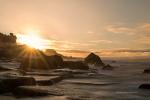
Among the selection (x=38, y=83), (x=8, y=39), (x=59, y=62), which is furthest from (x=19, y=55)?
(x=38, y=83)

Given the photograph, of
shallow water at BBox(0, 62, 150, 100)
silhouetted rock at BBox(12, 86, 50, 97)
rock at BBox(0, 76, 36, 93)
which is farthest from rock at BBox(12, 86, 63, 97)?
shallow water at BBox(0, 62, 150, 100)

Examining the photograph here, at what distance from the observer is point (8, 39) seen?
349ft

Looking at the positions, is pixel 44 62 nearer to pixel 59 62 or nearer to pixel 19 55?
pixel 59 62

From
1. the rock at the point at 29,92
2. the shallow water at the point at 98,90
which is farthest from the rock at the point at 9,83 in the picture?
the shallow water at the point at 98,90

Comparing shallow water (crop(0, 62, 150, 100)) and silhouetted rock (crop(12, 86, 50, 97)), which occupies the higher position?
silhouetted rock (crop(12, 86, 50, 97))

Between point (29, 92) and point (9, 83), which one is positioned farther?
point (9, 83)

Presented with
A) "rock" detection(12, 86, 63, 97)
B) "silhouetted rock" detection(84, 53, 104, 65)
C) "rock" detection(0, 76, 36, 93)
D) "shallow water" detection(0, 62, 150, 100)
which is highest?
"silhouetted rock" detection(84, 53, 104, 65)

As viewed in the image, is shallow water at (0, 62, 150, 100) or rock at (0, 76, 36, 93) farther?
rock at (0, 76, 36, 93)

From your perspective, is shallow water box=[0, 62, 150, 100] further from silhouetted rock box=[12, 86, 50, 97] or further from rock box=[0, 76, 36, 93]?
rock box=[0, 76, 36, 93]

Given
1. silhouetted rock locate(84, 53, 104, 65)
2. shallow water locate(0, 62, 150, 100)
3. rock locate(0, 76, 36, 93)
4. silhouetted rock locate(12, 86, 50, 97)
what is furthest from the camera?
silhouetted rock locate(84, 53, 104, 65)

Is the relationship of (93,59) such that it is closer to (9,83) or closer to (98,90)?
(98,90)

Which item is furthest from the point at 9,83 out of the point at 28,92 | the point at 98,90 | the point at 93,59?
the point at 93,59

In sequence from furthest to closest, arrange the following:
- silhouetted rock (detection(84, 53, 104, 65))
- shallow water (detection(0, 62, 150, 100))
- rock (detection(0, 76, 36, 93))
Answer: silhouetted rock (detection(84, 53, 104, 65)), rock (detection(0, 76, 36, 93)), shallow water (detection(0, 62, 150, 100))

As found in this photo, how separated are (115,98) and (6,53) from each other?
6720cm
